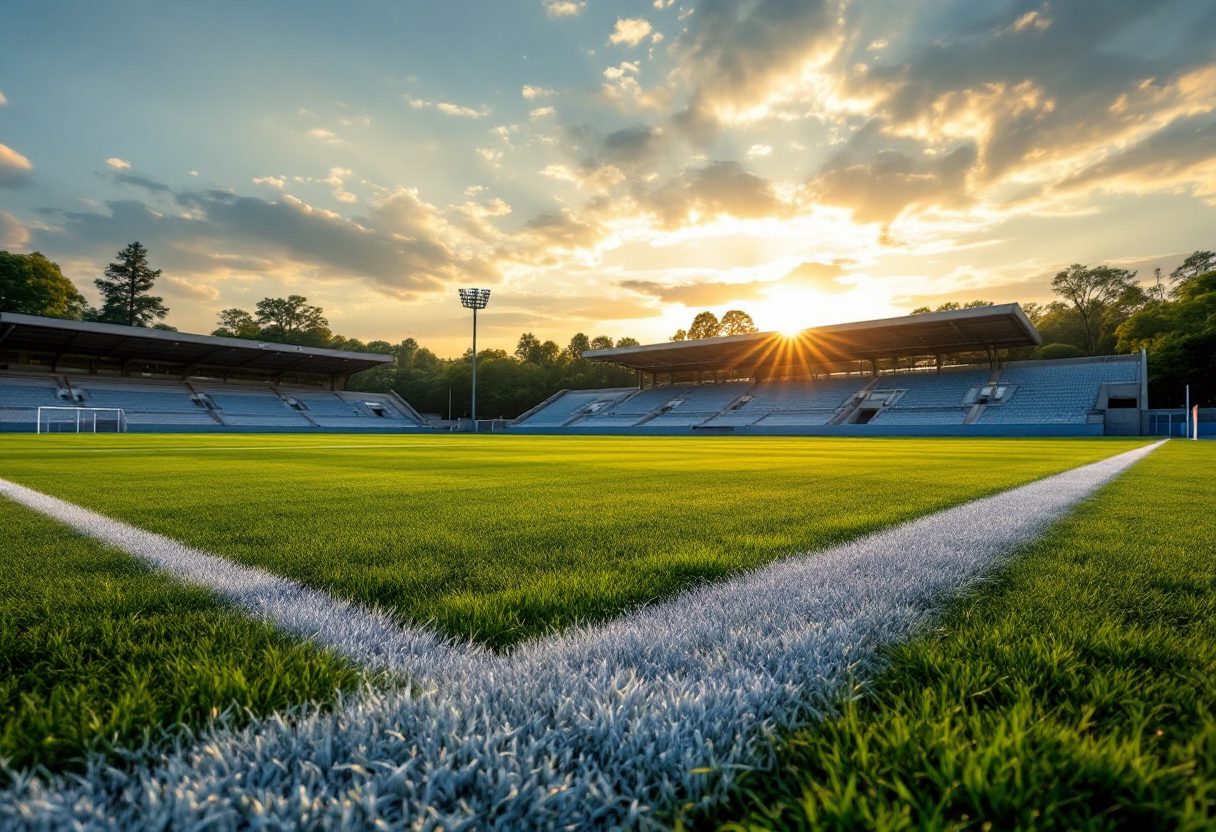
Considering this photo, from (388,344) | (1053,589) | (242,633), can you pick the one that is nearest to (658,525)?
(1053,589)

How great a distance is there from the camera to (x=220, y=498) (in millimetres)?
4566

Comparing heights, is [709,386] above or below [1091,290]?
below

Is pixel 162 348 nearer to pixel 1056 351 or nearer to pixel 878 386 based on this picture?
pixel 878 386

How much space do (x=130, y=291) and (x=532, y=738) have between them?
67516mm

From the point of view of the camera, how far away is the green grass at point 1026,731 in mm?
788

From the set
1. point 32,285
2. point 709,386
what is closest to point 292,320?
point 32,285

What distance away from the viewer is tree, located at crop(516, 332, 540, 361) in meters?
73.4

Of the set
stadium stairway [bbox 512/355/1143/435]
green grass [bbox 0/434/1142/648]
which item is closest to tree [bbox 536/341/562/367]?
stadium stairway [bbox 512/355/1143/435]

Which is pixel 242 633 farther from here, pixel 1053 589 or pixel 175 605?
pixel 1053 589

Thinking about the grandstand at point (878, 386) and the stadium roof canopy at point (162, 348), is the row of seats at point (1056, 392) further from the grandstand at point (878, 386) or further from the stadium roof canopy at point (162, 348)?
the stadium roof canopy at point (162, 348)

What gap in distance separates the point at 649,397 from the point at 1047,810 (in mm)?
46613

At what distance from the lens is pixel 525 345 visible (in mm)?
74812

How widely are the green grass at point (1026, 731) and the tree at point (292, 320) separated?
233 ft

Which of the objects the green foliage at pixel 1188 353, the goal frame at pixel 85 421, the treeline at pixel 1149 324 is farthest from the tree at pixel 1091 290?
the goal frame at pixel 85 421
